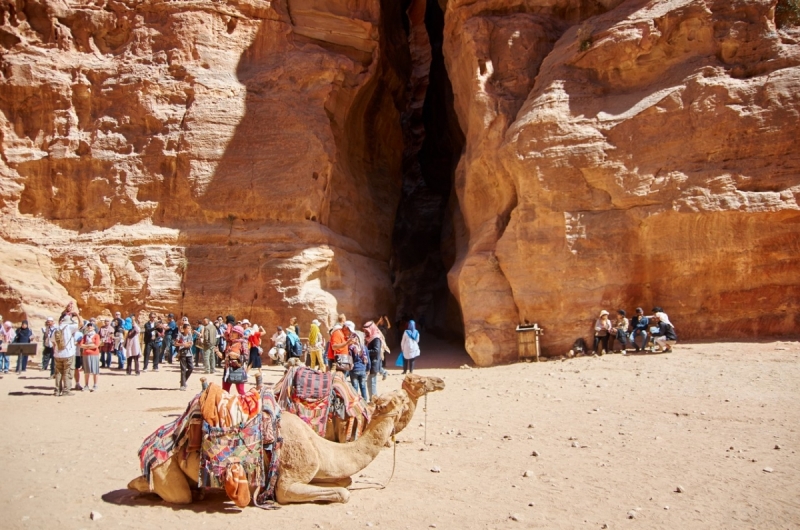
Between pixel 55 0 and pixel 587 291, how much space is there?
774 inches

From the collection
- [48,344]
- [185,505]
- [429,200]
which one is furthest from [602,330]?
[429,200]

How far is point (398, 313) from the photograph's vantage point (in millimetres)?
27516

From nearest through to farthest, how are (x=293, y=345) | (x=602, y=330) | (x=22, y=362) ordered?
(x=602, y=330) → (x=22, y=362) → (x=293, y=345)

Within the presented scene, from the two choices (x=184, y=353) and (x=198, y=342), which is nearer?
(x=184, y=353)

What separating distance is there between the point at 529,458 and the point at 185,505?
3640 millimetres

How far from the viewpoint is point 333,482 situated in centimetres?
614

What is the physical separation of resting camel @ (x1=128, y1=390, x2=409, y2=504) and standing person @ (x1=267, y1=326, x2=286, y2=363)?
33.4 feet

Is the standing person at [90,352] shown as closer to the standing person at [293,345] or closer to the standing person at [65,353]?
the standing person at [65,353]

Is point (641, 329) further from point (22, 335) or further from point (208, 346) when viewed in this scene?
point (22, 335)

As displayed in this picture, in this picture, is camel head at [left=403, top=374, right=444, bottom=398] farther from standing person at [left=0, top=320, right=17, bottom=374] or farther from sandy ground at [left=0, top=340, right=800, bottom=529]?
standing person at [left=0, top=320, right=17, bottom=374]

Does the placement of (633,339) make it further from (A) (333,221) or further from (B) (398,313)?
(B) (398,313)

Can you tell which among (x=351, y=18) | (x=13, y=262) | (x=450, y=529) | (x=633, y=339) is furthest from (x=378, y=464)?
Result: (x=351, y=18)

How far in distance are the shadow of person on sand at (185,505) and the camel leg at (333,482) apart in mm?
785

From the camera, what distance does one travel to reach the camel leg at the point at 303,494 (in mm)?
5711
